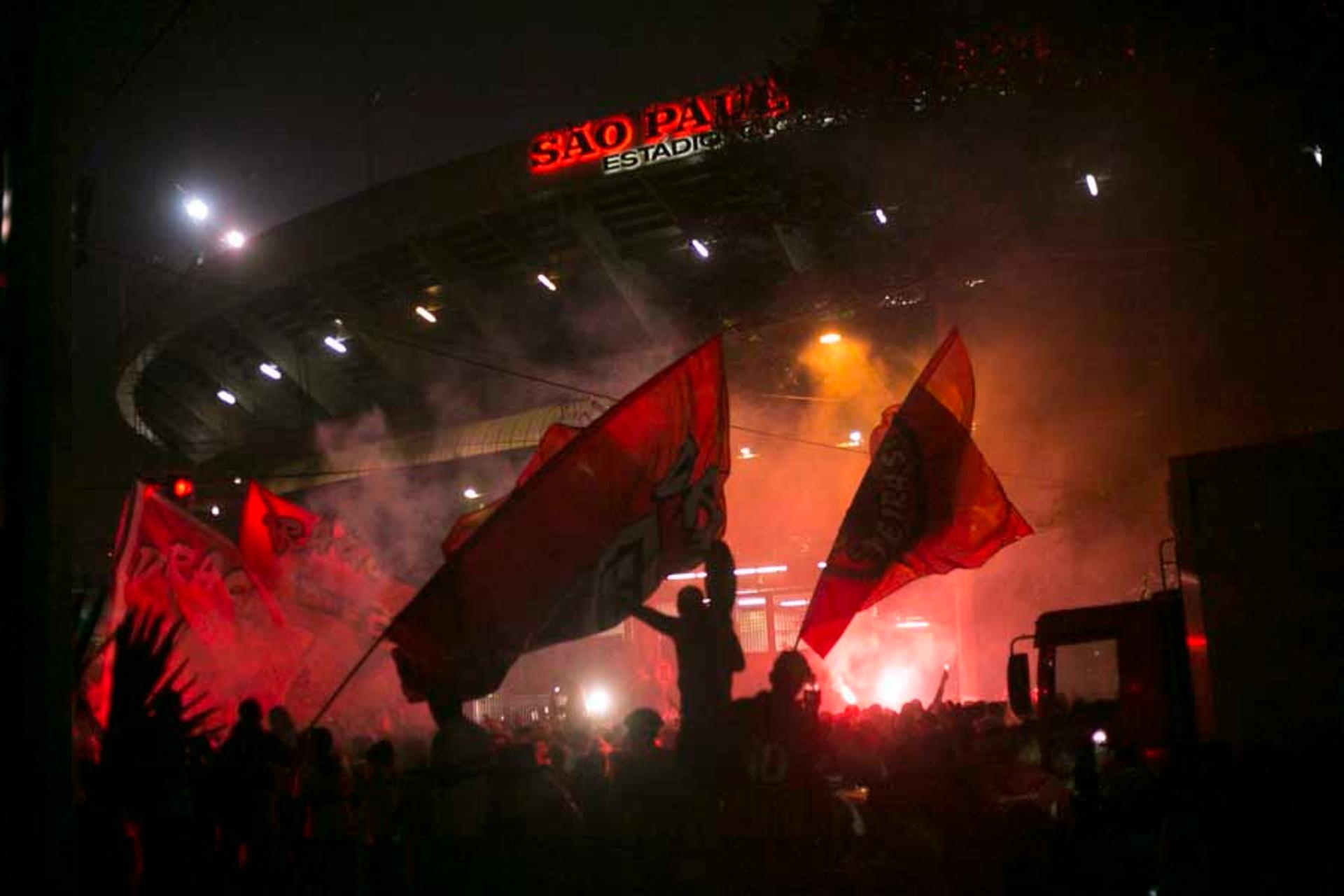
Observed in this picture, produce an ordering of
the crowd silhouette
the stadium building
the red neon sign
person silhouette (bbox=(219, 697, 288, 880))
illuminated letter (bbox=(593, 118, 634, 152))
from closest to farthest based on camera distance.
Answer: the crowd silhouette
person silhouette (bbox=(219, 697, 288, 880))
the red neon sign
the stadium building
illuminated letter (bbox=(593, 118, 634, 152))

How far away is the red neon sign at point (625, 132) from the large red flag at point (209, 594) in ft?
41.3

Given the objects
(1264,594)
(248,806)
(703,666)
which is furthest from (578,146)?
(703,666)

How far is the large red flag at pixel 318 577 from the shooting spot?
39.7ft

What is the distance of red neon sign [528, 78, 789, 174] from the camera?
23094 mm

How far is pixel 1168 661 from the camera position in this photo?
8.81 m

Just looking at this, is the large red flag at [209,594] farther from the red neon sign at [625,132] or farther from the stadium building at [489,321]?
the red neon sign at [625,132]

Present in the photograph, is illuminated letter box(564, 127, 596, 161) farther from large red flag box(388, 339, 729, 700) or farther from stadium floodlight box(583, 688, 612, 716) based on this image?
large red flag box(388, 339, 729, 700)

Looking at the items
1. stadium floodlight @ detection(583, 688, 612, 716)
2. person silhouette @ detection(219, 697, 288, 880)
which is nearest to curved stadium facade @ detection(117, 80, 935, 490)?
stadium floodlight @ detection(583, 688, 612, 716)

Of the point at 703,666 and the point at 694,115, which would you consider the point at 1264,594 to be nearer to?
the point at 703,666

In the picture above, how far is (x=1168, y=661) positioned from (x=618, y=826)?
4661 mm

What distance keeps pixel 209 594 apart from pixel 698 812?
7.24 m

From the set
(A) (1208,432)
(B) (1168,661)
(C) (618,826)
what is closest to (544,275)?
(A) (1208,432)

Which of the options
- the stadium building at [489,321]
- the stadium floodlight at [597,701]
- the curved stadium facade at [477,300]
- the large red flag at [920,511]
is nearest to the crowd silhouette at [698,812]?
the large red flag at [920,511]

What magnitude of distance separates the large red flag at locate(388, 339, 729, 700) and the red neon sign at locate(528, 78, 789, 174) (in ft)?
50.9
